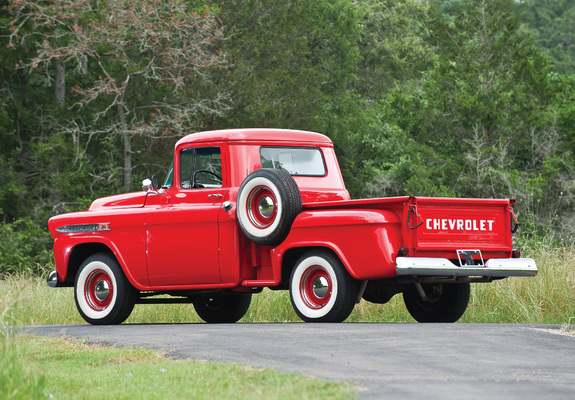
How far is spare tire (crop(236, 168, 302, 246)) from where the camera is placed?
11.4 m

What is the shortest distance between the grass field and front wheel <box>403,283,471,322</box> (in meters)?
1.23

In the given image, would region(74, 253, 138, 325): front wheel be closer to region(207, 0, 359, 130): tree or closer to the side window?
the side window

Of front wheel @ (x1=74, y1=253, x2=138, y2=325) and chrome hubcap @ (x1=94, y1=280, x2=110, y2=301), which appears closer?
front wheel @ (x1=74, y1=253, x2=138, y2=325)

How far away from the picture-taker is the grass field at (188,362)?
22.8 ft

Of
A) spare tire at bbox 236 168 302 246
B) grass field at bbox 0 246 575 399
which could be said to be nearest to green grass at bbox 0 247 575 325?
grass field at bbox 0 246 575 399

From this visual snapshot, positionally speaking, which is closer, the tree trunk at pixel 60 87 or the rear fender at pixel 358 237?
the rear fender at pixel 358 237

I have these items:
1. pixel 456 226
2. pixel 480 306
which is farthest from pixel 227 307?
pixel 456 226

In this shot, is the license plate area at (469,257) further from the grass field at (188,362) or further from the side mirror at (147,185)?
the side mirror at (147,185)

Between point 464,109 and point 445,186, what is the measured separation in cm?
339

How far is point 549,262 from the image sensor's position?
1436 centimetres

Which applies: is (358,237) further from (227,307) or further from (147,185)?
(227,307)

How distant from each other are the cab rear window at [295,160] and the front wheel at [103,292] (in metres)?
2.45

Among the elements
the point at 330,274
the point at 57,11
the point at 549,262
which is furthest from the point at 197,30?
the point at 330,274

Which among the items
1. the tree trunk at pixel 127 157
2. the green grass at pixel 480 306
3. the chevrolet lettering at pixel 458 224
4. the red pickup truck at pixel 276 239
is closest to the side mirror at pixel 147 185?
the red pickup truck at pixel 276 239
